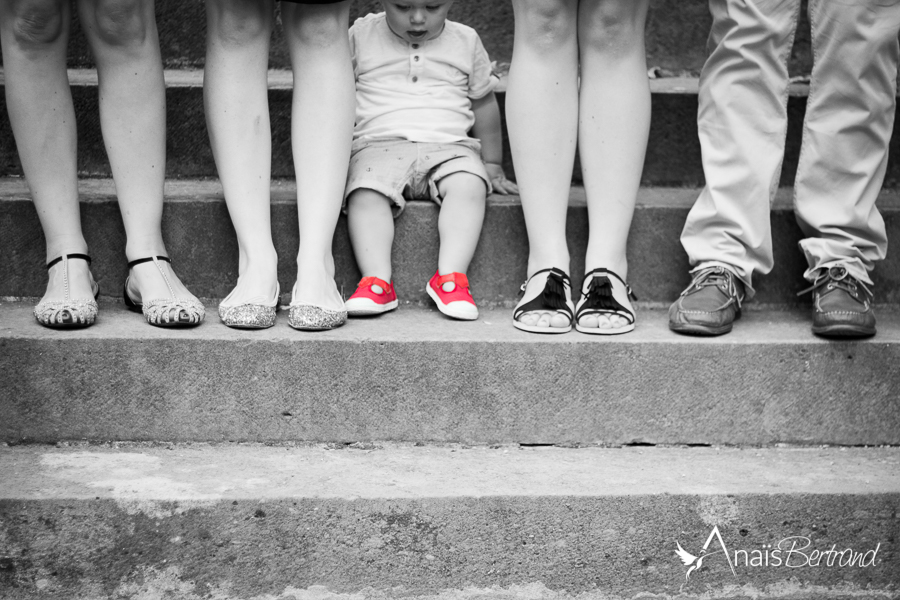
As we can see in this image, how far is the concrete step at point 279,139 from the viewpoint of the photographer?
275 centimetres

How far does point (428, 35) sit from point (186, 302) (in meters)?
1.02

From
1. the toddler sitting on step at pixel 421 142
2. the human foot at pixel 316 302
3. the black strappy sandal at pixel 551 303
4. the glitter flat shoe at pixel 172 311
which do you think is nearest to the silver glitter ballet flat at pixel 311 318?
the human foot at pixel 316 302

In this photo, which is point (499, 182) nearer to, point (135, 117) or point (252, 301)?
point (252, 301)

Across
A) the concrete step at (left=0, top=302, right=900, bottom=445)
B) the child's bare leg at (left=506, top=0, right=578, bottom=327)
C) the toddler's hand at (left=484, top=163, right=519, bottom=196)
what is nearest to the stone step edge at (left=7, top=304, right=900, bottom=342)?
the concrete step at (left=0, top=302, right=900, bottom=445)

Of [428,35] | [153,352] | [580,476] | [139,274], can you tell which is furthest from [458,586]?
[428,35]

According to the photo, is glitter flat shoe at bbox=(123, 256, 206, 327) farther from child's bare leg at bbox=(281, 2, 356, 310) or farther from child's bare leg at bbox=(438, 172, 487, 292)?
child's bare leg at bbox=(438, 172, 487, 292)

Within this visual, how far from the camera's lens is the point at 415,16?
8.36 ft

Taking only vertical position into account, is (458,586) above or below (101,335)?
below

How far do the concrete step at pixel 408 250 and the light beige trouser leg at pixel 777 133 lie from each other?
0.17 m

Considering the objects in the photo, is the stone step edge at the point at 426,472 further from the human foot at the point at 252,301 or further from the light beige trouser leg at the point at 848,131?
the light beige trouser leg at the point at 848,131

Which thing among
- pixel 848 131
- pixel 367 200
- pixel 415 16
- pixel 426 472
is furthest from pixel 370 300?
pixel 848 131

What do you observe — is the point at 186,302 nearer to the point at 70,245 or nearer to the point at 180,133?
the point at 70,245

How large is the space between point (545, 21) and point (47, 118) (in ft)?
3.98

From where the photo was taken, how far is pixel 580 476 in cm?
198
